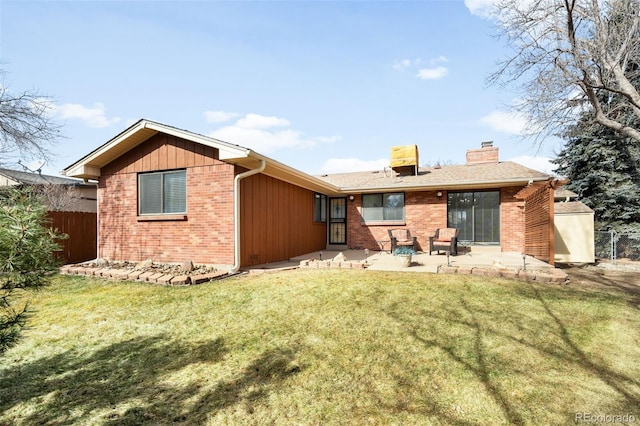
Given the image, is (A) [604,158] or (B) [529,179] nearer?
(B) [529,179]

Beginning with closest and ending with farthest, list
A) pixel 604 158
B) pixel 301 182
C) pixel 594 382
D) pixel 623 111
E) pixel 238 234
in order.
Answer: pixel 594 382
pixel 238 234
pixel 301 182
pixel 623 111
pixel 604 158

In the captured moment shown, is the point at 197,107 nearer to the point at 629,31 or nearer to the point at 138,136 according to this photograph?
the point at 138,136

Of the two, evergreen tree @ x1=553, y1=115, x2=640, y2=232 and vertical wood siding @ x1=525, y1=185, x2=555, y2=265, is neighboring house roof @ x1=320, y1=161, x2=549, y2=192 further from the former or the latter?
evergreen tree @ x1=553, y1=115, x2=640, y2=232

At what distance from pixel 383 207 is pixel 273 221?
214 inches

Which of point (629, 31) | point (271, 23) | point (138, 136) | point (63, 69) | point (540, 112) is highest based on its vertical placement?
point (271, 23)

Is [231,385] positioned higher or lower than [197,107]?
lower

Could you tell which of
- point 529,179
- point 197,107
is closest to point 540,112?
point 529,179

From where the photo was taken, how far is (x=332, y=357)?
3535 millimetres

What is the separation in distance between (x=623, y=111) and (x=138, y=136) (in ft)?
58.5

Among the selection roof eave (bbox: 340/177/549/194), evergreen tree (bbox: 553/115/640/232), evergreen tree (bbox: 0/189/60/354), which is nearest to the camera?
evergreen tree (bbox: 0/189/60/354)

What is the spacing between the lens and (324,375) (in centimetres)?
319

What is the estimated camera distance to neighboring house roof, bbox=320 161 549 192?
10.7 m

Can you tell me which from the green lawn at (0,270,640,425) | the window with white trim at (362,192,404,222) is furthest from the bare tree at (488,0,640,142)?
the green lawn at (0,270,640,425)

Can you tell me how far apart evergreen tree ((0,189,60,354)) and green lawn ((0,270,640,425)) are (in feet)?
1.62
